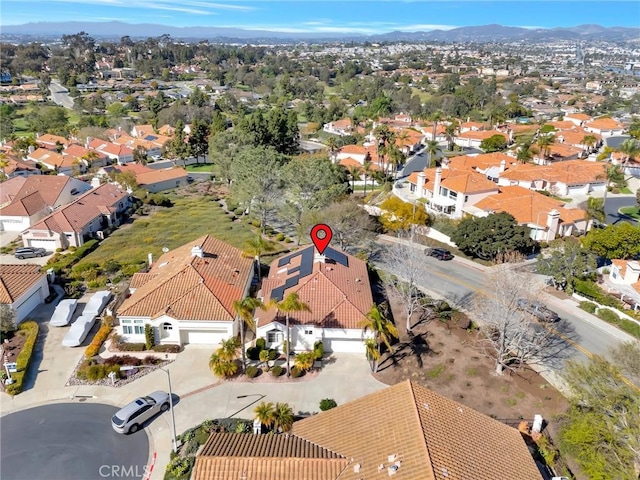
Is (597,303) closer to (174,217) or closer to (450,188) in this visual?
(450,188)

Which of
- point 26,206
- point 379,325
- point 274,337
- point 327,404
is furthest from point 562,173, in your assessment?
point 26,206

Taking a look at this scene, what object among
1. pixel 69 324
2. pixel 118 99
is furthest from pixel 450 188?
pixel 118 99

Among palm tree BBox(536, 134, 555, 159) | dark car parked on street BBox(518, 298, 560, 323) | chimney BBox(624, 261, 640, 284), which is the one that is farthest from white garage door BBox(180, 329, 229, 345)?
palm tree BBox(536, 134, 555, 159)

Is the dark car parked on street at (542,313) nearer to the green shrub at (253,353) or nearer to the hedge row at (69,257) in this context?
the green shrub at (253,353)

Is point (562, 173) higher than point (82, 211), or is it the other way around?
point (562, 173)

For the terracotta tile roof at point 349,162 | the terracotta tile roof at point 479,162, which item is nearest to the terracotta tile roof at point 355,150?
the terracotta tile roof at point 349,162

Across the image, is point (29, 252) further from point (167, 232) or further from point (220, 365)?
point (220, 365)

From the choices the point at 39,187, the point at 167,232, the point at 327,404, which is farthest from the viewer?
the point at 39,187

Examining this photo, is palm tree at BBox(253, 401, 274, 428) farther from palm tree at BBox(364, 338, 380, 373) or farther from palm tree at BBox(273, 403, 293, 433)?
palm tree at BBox(364, 338, 380, 373)
